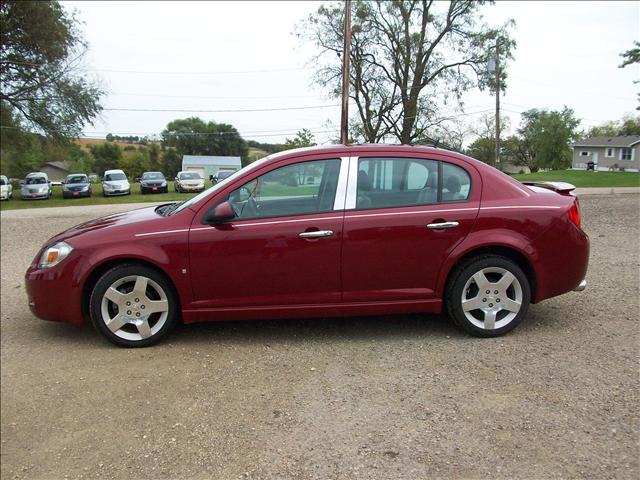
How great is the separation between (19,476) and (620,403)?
3.31m

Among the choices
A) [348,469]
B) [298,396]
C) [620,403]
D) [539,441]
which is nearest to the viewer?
[348,469]

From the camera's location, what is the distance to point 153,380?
3316mm

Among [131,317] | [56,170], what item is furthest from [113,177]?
[131,317]

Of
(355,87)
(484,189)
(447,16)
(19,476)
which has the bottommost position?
(19,476)

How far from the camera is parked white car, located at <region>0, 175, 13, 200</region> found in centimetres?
2313

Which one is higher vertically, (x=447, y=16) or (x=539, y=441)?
(x=447, y=16)

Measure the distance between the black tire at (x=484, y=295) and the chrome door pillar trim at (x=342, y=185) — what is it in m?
1.09

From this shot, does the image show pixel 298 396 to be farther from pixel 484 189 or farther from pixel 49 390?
pixel 484 189

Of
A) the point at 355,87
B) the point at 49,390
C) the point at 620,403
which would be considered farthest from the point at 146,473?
the point at 355,87

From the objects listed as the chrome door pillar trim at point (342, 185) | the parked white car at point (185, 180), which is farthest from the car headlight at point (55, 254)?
the parked white car at point (185, 180)

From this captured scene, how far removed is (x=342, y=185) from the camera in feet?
12.7

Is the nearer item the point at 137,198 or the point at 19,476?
the point at 19,476

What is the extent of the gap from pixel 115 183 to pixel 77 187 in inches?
171

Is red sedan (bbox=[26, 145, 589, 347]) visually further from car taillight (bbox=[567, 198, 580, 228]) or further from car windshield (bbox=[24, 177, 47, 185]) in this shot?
car windshield (bbox=[24, 177, 47, 185])
